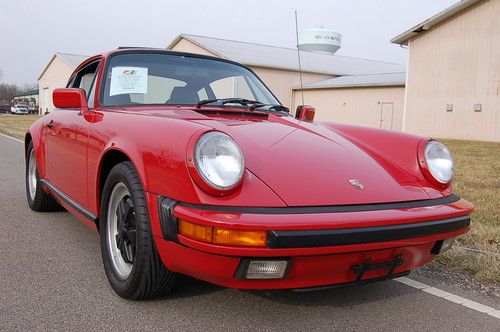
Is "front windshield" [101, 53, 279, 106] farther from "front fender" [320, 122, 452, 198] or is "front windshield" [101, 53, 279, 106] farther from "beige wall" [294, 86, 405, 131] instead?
"beige wall" [294, 86, 405, 131]

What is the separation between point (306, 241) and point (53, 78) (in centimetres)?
5162

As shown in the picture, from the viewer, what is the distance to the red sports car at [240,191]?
2189 mm

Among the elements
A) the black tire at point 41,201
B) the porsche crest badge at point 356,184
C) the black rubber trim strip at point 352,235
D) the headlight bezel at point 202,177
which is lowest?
the black tire at point 41,201

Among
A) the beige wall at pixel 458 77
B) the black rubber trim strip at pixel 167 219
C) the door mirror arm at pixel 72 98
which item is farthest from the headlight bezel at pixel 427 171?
the beige wall at pixel 458 77

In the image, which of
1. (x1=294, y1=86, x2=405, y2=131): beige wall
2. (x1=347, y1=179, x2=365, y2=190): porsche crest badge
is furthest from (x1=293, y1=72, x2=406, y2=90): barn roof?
(x1=347, y1=179, x2=365, y2=190): porsche crest badge

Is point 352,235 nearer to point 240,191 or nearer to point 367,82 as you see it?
point 240,191

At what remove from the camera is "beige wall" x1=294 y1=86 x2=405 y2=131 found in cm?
2350

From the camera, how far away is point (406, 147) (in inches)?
121

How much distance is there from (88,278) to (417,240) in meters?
1.95

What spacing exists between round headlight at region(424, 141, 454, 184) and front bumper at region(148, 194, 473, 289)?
45 cm

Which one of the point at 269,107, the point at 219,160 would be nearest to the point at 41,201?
the point at 269,107

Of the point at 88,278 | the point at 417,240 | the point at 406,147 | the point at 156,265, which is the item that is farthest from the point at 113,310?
the point at 406,147

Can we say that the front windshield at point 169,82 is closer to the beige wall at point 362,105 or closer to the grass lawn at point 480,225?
the grass lawn at point 480,225

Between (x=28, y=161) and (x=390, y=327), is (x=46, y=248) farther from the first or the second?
(x=390, y=327)
